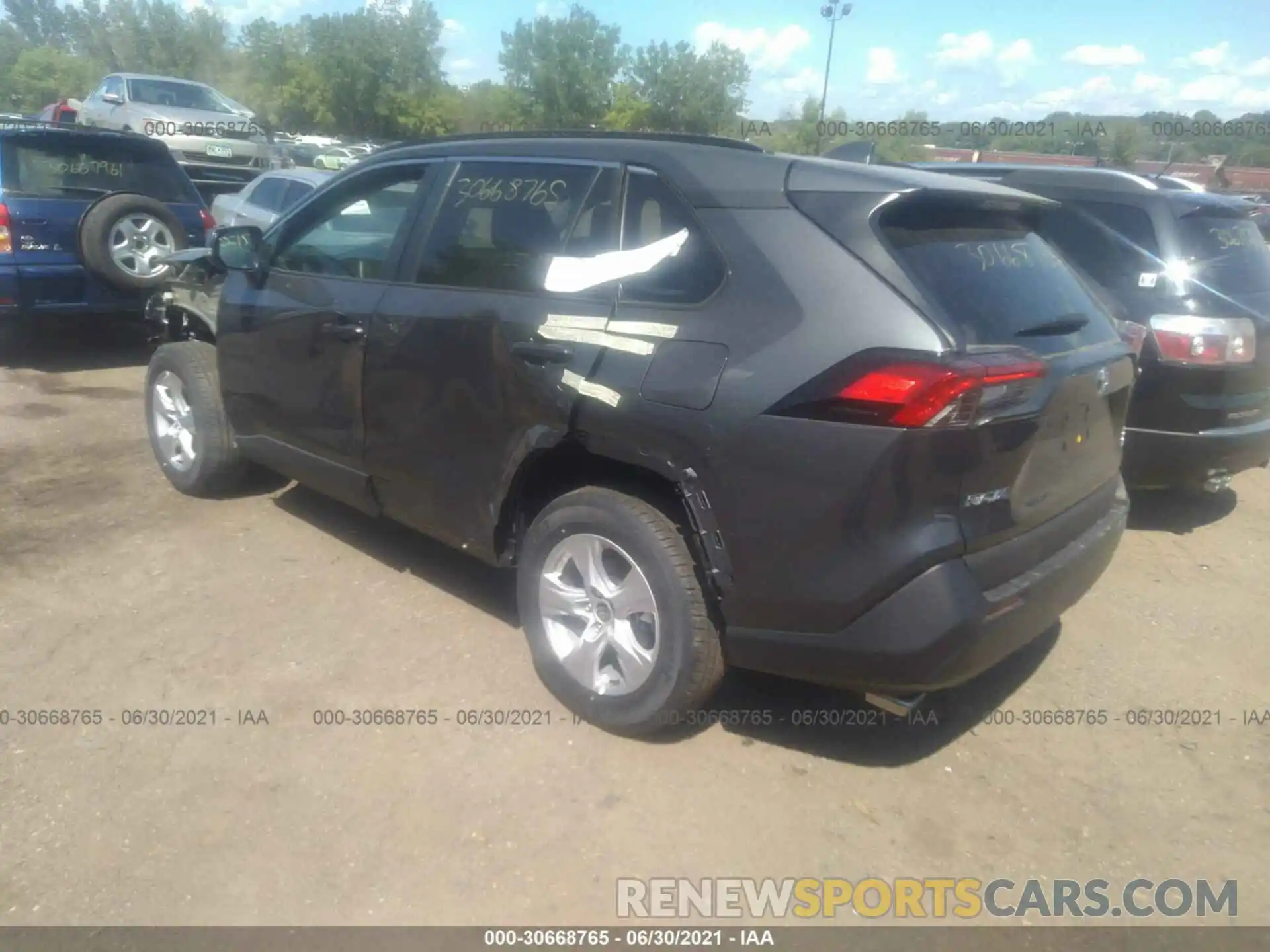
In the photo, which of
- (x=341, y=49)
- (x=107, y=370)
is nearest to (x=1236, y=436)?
(x=107, y=370)

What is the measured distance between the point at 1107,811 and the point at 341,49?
48.0m

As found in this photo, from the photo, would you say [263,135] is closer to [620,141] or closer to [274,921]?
[620,141]

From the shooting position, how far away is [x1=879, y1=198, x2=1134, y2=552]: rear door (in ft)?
8.82

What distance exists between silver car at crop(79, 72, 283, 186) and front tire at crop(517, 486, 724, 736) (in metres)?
13.7

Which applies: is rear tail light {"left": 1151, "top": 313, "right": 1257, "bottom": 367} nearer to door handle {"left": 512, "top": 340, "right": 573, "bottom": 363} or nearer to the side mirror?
door handle {"left": 512, "top": 340, "right": 573, "bottom": 363}

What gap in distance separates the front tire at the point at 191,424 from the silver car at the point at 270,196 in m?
5.54

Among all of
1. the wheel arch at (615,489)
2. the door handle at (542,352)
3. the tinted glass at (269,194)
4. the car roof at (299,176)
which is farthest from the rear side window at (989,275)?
the tinted glass at (269,194)

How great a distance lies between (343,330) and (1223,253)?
168 inches

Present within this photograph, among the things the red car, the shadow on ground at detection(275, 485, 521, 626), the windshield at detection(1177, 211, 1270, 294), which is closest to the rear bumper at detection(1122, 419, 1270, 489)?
the windshield at detection(1177, 211, 1270, 294)

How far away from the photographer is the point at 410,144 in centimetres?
422

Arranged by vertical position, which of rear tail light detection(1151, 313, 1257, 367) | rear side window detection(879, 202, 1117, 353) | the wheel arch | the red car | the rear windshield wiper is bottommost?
the wheel arch

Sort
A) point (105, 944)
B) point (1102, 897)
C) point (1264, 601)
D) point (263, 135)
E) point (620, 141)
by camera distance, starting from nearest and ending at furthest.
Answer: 1. point (105, 944)
2. point (1102, 897)
3. point (620, 141)
4. point (1264, 601)
5. point (263, 135)

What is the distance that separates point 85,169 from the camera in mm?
8086

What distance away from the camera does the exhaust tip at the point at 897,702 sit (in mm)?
2959
